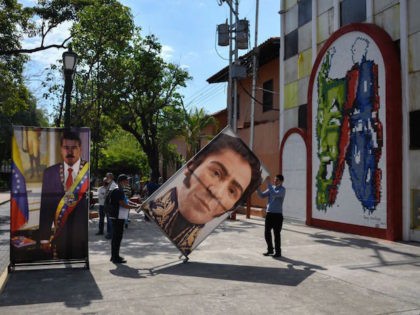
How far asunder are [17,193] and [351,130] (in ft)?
33.1

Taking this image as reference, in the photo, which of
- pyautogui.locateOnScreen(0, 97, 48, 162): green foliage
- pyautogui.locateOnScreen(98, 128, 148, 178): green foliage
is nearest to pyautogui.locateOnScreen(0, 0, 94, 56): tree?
pyautogui.locateOnScreen(0, 97, 48, 162): green foliage

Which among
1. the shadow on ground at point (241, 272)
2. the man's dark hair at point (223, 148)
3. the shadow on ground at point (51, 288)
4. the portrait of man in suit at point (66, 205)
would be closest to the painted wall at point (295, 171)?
the man's dark hair at point (223, 148)

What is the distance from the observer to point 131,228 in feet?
50.3

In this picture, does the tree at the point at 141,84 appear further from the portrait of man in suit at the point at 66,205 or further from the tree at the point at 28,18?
the portrait of man in suit at the point at 66,205

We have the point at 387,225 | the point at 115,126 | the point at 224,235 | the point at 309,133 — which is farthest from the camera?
the point at 115,126

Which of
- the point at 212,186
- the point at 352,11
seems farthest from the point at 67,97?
the point at 352,11

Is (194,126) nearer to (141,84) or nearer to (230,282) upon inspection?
(141,84)

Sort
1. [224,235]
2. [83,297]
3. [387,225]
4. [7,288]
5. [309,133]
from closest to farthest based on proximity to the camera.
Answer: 1. [83,297]
2. [7,288]
3. [387,225]
4. [224,235]
5. [309,133]

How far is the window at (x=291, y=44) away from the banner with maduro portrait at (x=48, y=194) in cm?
1224

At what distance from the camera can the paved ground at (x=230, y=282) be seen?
6.09m

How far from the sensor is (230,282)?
7492 mm

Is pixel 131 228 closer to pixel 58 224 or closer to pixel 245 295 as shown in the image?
pixel 58 224

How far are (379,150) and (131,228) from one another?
8262mm

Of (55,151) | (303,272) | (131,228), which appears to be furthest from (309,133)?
(55,151)
